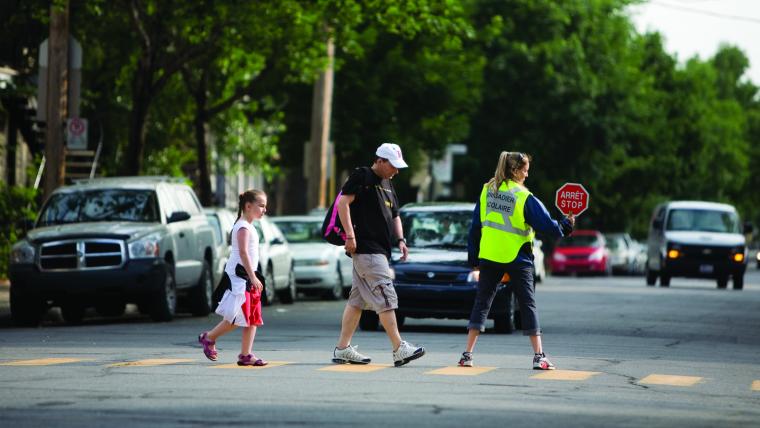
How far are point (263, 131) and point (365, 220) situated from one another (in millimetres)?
34957

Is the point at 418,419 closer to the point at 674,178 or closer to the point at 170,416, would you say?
the point at 170,416

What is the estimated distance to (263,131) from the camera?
4903cm

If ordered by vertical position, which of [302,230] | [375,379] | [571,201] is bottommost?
[375,379]

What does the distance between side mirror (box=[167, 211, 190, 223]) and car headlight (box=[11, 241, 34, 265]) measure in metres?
1.88

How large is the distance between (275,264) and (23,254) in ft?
23.0

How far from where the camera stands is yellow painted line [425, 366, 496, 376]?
44.9 ft

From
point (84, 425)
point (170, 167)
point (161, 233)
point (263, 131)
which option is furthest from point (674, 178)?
point (84, 425)

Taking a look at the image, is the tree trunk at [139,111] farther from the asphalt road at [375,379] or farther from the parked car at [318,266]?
the asphalt road at [375,379]

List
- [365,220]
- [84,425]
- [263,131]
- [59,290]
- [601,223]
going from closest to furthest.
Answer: [84,425] → [365,220] → [59,290] → [263,131] → [601,223]

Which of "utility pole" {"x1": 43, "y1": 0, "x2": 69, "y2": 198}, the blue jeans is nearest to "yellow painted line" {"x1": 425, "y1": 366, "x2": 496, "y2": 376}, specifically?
the blue jeans

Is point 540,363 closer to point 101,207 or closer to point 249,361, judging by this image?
point 249,361

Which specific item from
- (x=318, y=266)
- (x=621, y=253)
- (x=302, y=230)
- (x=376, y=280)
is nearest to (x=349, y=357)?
(x=376, y=280)

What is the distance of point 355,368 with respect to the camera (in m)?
14.0

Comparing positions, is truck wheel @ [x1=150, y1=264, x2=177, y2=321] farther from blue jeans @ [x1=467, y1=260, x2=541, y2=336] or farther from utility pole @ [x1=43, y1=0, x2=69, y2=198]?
blue jeans @ [x1=467, y1=260, x2=541, y2=336]
